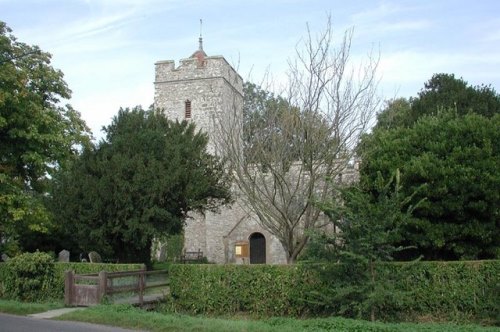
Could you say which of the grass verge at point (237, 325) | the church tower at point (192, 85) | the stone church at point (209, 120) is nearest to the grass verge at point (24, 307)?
the grass verge at point (237, 325)

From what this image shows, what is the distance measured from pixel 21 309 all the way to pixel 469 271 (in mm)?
11103

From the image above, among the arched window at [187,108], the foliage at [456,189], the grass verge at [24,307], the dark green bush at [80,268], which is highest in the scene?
the arched window at [187,108]

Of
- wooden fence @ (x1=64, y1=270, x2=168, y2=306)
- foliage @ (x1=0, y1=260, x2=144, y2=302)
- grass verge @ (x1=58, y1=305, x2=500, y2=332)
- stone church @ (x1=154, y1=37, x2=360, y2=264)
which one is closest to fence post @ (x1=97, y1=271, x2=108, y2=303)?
wooden fence @ (x1=64, y1=270, x2=168, y2=306)

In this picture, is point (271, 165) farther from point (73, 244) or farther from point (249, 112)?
point (73, 244)

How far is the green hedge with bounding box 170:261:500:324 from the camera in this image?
11906 millimetres

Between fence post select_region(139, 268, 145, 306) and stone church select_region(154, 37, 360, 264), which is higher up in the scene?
stone church select_region(154, 37, 360, 264)

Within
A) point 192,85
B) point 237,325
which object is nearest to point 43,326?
point 237,325

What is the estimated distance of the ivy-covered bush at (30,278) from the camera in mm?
14961

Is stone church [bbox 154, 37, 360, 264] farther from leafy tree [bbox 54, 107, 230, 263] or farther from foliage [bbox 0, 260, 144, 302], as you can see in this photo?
foliage [bbox 0, 260, 144, 302]

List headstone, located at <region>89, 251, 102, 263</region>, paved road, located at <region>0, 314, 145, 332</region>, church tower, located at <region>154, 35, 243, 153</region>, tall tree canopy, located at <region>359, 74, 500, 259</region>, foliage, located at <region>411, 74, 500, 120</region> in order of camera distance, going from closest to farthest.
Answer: paved road, located at <region>0, 314, 145, 332</region> → tall tree canopy, located at <region>359, 74, 500, 259</region> → headstone, located at <region>89, 251, 102, 263</region> → foliage, located at <region>411, 74, 500, 120</region> → church tower, located at <region>154, 35, 243, 153</region>

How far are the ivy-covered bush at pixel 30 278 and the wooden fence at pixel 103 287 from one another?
1417mm

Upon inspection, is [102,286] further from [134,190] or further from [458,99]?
[458,99]

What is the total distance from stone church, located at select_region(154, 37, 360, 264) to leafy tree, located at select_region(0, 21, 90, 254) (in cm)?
1193

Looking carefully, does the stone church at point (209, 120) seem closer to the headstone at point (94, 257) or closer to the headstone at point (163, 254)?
the headstone at point (163, 254)
